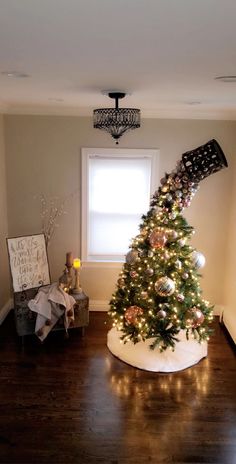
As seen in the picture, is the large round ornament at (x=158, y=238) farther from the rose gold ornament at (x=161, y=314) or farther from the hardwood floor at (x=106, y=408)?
the hardwood floor at (x=106, y=408)

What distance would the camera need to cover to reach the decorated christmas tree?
3369 mm

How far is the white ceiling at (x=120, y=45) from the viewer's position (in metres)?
1.04

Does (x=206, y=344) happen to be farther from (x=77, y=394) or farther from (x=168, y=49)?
(x=168, y=49)

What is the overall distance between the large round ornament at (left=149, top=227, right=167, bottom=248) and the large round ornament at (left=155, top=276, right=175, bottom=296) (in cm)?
31

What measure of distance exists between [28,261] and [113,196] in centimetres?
123

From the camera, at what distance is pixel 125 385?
318 cm

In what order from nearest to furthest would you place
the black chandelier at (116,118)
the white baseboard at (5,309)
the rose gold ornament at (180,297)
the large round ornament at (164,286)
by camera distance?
the black chandelier at (116,118) → the large round ornament at (164,286) → the rose gold ornament at (180,297) → the white baseboard at (5,309)

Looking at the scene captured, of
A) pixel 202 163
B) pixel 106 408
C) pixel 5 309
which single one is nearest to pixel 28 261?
pixel 5 309

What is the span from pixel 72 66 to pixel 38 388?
2.58m

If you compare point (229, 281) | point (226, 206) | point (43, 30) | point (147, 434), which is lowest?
point (147, 434)

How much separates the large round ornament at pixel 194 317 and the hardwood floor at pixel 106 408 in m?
0.44

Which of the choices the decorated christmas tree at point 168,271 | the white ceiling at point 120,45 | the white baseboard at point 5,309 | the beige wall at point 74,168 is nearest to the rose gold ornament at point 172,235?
the decorated christmas tree at point 168,271

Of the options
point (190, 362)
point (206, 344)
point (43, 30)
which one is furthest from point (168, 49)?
point (206, 344)

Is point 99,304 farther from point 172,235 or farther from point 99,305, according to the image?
point 172,235
